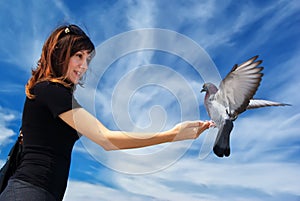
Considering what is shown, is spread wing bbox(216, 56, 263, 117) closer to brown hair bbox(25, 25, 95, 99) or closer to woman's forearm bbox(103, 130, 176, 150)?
woman's forearm bbox(103, 130, 176, 150)

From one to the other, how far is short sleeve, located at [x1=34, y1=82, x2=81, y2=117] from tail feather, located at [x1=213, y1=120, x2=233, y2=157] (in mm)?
2816

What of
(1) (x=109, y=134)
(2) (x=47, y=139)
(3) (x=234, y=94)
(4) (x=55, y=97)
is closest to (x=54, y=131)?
(2) (x=47, y=139)

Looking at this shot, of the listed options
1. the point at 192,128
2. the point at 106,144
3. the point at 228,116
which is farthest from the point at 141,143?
the point at 228,116

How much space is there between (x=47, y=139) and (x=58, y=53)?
2.43 ft

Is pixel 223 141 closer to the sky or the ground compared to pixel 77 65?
closer to the sky

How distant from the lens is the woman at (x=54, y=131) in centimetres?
260

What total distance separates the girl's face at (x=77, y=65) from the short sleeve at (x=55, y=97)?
24 cm

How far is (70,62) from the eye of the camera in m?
2.94

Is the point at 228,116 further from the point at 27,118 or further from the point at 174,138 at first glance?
Result: the point at 27,118

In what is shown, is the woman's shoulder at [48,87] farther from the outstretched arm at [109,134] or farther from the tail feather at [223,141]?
the tail feather at [223,141]

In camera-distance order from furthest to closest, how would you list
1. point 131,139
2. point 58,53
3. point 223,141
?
point 223,141
point 58,53
point 131,139

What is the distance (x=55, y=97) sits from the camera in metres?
2.63

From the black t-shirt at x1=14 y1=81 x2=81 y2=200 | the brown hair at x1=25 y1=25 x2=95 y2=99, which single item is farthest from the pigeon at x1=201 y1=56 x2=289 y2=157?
the black t-shirt at x1=14 y1=81 x2=81 y2=200

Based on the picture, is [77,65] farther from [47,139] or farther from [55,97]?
[47,139]
